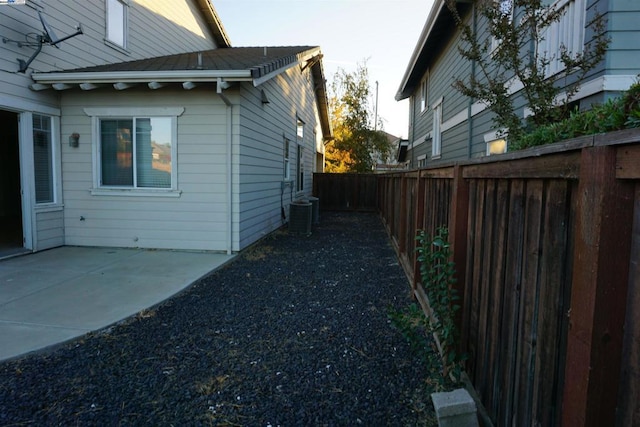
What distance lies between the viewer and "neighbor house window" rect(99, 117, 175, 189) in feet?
22.4

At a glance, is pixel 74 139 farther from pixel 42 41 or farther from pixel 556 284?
pixel 556 284

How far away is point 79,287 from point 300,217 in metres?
5.40

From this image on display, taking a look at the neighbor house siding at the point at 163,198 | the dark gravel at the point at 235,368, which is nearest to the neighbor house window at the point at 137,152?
the neighbor house siding at the point at 163,198

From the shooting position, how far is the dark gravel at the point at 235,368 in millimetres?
2371

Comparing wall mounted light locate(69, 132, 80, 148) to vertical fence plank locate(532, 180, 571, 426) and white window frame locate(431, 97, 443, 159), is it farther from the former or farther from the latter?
white window frame locate(431, 97, 443, 159)

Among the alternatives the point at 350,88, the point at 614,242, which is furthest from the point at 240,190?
the point at 350,88

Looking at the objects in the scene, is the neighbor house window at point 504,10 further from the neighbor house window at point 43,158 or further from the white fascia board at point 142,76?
the neighbor house window at point 43,158

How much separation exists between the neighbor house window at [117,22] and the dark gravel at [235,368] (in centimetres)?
622

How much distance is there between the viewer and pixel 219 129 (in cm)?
672

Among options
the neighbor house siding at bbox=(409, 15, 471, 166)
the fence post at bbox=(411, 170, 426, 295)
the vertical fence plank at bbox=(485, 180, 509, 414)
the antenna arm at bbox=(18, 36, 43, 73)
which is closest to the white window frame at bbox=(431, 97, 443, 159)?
the neighbor house siding at bbox=(409, 15, 471, 166)

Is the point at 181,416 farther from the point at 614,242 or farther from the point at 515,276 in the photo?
the point at 614,242

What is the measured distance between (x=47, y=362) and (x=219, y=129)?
4605mm

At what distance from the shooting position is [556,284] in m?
1.39

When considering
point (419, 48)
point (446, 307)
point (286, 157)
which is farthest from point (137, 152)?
point (419, 48)
